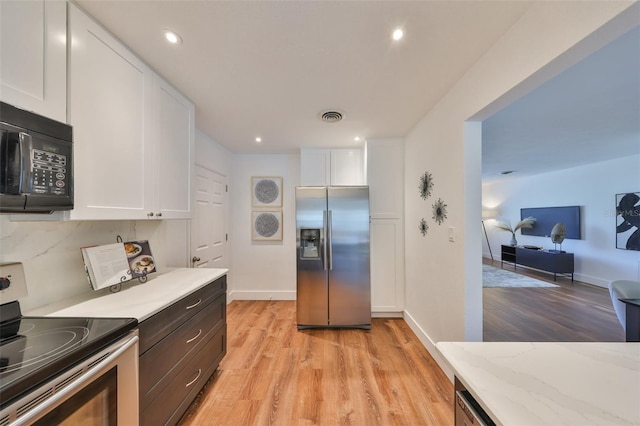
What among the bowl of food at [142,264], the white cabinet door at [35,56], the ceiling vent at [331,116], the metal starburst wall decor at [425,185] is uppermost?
the ceiling vent at [331,116]

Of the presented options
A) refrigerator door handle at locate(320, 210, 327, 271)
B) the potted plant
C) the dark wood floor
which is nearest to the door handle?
refrigerator door handle at locate(320, 210, 327, 271)

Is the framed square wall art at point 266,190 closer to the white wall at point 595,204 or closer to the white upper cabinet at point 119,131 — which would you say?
the white upper cabinet at point 119,131

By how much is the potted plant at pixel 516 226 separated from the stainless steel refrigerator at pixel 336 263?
5725 mm

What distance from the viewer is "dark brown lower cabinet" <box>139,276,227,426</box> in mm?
1172

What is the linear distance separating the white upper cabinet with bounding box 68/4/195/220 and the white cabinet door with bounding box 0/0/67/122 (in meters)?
0.05

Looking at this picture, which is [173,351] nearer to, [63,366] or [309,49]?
[63,366]

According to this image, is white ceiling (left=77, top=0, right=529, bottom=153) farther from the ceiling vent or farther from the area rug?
the area rug

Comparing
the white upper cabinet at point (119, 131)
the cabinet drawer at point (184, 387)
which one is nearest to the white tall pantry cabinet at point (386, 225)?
the cabinet drawer at point (184, 387)

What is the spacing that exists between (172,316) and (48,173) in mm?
931

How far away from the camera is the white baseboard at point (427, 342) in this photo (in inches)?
77.2

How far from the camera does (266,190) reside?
11.9 feet

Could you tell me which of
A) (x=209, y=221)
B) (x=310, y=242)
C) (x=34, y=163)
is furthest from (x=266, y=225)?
(x=34, y=163)

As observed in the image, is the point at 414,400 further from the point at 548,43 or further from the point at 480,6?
the point at 480,6

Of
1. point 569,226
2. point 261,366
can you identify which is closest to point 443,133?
point 261,366
